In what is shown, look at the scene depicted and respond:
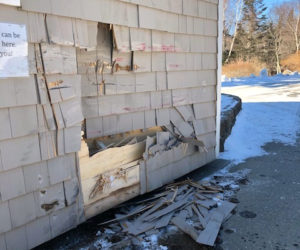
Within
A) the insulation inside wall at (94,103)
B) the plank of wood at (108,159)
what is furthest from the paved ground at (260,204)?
the plank of wood at (108,159)

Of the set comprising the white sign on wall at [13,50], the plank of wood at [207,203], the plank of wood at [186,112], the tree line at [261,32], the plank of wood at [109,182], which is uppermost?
the tree line at [261,32]

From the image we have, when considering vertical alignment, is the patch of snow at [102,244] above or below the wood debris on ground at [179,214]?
below

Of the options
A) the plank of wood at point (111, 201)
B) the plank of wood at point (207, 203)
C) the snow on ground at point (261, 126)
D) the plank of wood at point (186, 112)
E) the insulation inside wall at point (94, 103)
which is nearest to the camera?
the insulation inside wall at point (94, 103)

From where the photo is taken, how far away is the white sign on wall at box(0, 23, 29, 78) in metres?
2.01

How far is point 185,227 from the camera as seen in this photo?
2.65 m

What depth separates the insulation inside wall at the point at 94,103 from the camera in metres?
2.19

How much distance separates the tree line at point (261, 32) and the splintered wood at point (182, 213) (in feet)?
85.6

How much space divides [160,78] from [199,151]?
4.26 feet

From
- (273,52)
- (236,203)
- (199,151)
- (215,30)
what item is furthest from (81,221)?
(273,52)

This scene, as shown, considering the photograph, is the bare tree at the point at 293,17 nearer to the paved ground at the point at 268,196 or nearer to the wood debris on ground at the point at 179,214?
the paved ground at the point at 268,196

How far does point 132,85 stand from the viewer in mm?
3092

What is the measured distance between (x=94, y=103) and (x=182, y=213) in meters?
1.38

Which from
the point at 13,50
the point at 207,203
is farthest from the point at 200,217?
→ the point at 13,50

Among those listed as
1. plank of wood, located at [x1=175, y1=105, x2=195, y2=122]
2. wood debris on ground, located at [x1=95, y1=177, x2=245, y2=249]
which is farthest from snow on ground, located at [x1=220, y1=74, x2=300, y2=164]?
wood debris on ground, located at [x1=95, y1=177, x2=245, y2=249]
